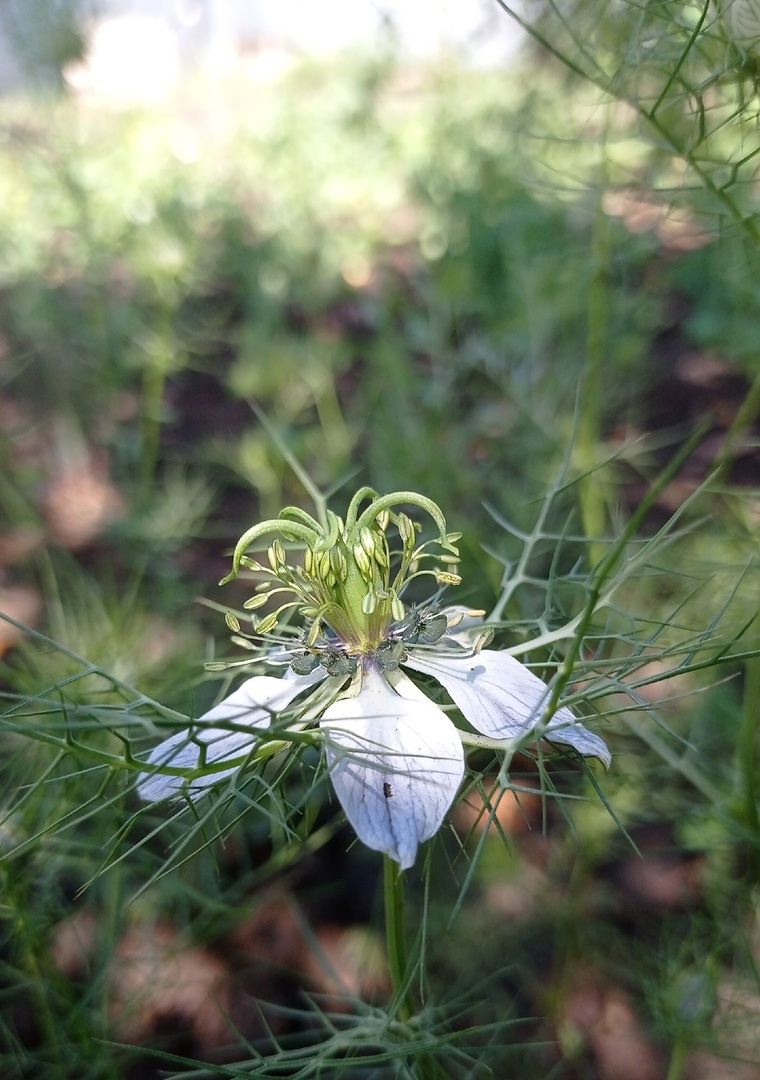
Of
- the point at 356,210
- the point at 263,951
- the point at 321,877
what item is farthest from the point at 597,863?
the point at 356,210

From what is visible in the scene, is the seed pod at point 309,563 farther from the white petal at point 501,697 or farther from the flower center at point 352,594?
the white petal at point 501,697

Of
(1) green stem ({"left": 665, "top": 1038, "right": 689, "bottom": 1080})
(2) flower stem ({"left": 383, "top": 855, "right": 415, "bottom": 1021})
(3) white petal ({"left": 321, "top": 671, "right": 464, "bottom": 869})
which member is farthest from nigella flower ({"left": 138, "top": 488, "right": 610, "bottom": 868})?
(1) green stem ({"left": 665, "top": 1038, "right": 689, "bottom": 1080})

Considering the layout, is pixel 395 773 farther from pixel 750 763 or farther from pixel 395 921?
pixel 750 763

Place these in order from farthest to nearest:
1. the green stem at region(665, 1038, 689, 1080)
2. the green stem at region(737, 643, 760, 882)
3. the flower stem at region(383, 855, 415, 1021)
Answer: the green stem at region(665, 1038, 689, 1080) < the green stem at region(737, 643, 760, 882) < the flower stem at region(383, 855, 415, 1021)

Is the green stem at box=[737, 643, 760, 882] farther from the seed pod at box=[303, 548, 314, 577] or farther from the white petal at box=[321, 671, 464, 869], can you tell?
the seed pod at box=[303, 548, 314, 577]

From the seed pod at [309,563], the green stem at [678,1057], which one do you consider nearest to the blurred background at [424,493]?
the green stem at [678,1057]

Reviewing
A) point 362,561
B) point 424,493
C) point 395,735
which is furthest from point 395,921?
point 424,493
